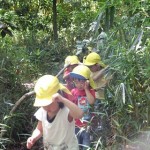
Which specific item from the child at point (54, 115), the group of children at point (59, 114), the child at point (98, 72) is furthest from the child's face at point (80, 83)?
the child at point (54, 115)

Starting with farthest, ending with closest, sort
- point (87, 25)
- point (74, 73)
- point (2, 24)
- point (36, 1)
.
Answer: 1. point (36, 1)
2. point (87, 25)
3. point (2, 24)
4. point (74, 73)

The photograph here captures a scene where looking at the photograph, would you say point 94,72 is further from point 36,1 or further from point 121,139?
point 36,1

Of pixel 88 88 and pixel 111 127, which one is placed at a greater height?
pixel 88 88

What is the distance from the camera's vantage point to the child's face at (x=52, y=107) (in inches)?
108

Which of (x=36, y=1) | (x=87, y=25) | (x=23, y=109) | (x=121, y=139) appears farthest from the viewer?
(x=36, y=1)

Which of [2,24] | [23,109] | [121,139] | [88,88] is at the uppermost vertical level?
[2,24]

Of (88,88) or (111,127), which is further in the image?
(88,88)

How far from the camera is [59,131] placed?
2920mm

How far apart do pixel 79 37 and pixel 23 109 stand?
4.20 meters

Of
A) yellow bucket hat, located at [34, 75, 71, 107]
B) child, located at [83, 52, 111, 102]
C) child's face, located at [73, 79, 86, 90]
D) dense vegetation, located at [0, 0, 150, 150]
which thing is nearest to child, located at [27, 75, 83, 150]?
yellow bucket hat, located at [34, 75, 71, 107]

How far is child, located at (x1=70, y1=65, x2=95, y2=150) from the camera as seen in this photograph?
3568 mm

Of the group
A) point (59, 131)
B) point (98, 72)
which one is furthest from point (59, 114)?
point (98, 72)

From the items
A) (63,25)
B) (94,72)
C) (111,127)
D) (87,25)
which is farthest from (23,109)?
(63,25)

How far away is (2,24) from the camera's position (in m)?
4.13
